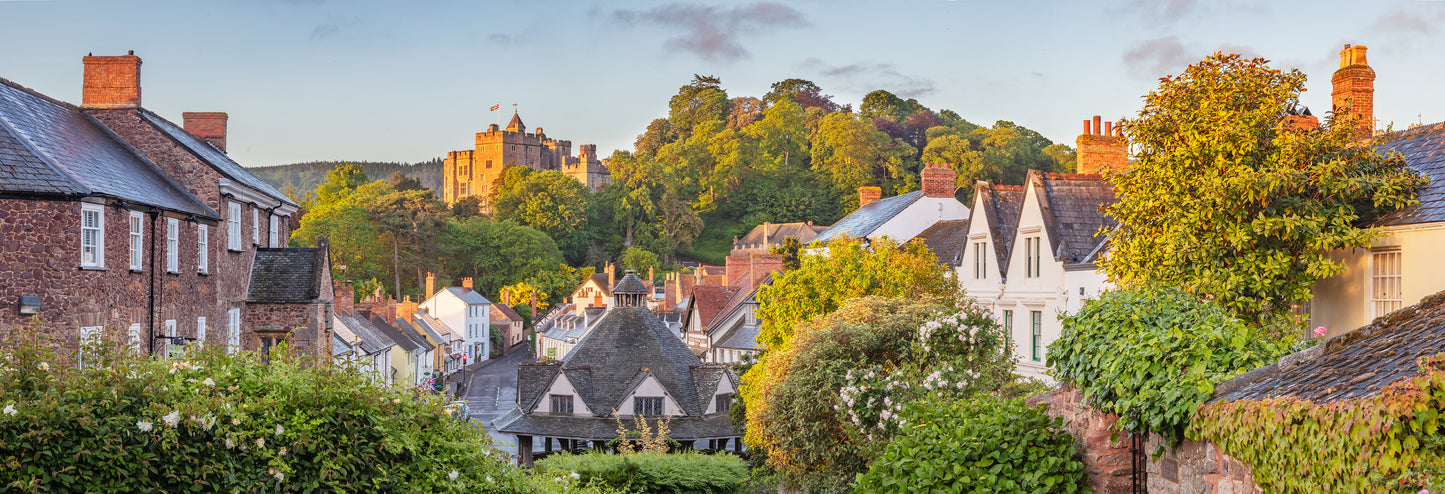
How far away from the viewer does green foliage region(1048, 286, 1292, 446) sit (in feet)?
32.3

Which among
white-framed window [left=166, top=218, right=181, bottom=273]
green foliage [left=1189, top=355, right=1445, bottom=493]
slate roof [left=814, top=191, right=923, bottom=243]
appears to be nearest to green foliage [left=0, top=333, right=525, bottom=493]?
green foliage [left=1189, top=355, right=1445, bottom=493]

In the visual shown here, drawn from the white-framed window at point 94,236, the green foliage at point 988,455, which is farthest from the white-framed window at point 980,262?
the white-framed window at point 94,236

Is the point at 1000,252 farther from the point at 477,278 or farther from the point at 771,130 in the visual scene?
the point at 771,130

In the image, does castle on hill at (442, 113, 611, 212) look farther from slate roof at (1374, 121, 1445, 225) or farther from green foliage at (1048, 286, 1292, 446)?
green foliage at (1048, 286, 1292, 446)

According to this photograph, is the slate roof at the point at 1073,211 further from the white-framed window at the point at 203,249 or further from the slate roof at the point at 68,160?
the slate roof at the point at 68,160

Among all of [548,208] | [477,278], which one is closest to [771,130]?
[548,208]

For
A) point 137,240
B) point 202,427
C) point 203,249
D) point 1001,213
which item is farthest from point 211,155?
point 202,427

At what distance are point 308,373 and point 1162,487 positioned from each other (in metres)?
7.96

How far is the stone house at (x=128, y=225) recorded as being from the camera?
21.1 meters

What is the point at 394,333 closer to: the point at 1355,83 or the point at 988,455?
the point at 1355,83

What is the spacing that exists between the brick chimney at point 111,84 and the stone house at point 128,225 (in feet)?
0.11

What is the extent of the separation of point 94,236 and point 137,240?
1642mm

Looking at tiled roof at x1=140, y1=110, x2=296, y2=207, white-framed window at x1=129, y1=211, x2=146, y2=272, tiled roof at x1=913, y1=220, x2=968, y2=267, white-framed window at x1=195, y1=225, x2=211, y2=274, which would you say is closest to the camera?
white-framed window at x1=129, y1=211, x2=146, y2=272

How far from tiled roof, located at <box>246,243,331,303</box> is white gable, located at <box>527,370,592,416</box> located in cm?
2250
